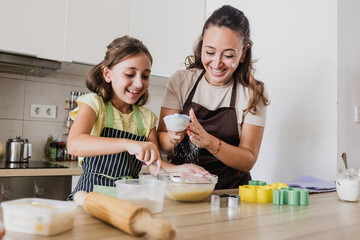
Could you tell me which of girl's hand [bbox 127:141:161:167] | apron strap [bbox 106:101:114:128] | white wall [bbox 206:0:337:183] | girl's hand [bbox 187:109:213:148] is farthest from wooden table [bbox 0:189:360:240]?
white wall [bbox 206:0:337:183]

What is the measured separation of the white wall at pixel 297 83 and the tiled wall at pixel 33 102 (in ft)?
2.96

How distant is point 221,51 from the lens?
1.39 metres

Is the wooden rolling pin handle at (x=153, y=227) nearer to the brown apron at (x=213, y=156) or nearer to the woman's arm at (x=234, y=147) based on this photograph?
the woman's arm at (x=234, y=147)

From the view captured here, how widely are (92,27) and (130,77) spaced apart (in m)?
1.17

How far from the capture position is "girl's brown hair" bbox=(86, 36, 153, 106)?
1240 mm

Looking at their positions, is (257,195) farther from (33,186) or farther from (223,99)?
(33,186)

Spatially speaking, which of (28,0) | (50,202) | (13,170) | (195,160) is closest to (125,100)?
(195,160)

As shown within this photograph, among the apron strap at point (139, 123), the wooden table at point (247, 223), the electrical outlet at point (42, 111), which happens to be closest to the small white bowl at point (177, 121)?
the wooden table at point (247, 223)

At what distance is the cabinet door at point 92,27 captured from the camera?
2.15 m

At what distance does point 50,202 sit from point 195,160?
90cm

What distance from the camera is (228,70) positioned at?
1.45 metres

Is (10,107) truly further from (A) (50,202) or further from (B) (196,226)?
(B) (196,226)

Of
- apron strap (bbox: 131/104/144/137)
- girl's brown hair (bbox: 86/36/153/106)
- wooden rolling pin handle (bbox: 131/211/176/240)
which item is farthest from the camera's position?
apron strap (bbox: 131/104/144/137)

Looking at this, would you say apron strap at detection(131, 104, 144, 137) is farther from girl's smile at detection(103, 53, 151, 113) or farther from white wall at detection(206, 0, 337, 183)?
white wall at detection(206, 0, 337, 183)
